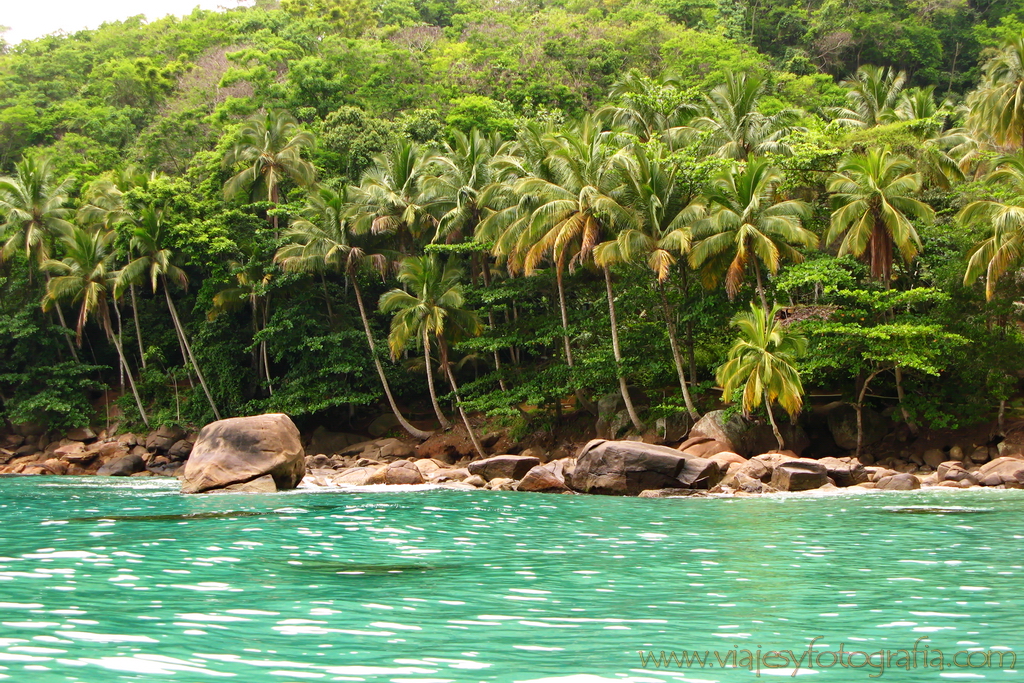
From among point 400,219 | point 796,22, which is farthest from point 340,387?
A: point 796,22

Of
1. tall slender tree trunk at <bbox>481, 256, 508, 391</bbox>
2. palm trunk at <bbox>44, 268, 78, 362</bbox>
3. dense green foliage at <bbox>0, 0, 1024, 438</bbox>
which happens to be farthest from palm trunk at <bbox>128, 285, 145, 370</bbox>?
tall slender tree trunk at <bbox>481, 256, 508, 391</bbox>

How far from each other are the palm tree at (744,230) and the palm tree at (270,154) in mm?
19206

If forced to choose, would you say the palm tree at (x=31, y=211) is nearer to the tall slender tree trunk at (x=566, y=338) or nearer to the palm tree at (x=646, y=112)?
the tall slender tree trunk at (x=566, y=338)

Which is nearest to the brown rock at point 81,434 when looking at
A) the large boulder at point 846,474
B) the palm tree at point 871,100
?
the large boulder at point 846,474

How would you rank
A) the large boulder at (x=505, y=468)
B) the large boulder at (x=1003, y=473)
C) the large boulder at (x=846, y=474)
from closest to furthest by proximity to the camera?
1. the large boulder at (x=1003, y=473)
2. the large boulder at (x=846, y=474)
3. the large boulder at (x=505, y=468)

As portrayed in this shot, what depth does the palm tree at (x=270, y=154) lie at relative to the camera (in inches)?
1539

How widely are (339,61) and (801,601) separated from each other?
43.7 m

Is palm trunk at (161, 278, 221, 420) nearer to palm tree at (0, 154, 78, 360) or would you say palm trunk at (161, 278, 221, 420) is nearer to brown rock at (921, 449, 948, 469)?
palm tree at (0, 154, 78, 360)

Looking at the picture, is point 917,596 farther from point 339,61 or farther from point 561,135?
point 339,61

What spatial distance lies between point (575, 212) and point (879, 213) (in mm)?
9552

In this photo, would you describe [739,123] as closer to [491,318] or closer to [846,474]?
[491,318]

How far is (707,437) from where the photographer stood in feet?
90.0

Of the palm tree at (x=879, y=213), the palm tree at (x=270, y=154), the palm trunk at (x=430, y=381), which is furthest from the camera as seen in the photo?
the palm tree at (x=270, y=154)

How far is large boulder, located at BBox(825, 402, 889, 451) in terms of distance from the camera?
29.0 metres
